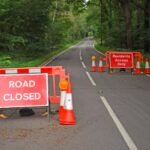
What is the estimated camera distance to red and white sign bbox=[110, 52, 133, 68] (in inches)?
961

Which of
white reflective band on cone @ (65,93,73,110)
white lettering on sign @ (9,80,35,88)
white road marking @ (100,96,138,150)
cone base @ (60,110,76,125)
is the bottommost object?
white road marking @ (100,96,138,150)

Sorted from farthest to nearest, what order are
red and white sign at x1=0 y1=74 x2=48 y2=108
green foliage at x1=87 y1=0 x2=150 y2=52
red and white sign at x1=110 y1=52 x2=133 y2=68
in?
green foliage at x1=87 y1=0 x2=150 y2=52 < red and white sign at x1=110 y1=52 x2=133 y2=68 < red and white sign at x1=0 y1=74 x2=48 y2=108

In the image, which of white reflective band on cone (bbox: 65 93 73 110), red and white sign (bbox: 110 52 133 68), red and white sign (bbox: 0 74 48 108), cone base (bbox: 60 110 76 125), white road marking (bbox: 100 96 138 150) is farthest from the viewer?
red and white sign (bbox: 110 52 133 68)

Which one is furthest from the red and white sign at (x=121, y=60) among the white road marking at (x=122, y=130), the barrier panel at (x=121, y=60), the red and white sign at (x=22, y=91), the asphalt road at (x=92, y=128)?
the red and white sign at (x=22, y=91)

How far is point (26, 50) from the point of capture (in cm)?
4000

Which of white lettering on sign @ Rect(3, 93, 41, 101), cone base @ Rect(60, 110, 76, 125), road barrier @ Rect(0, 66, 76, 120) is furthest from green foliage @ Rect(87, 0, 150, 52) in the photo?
cone base @ Rect(60, 110, 76, 125)

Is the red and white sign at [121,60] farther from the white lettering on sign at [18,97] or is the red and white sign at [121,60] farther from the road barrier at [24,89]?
the white lettering on sign at [18,97]

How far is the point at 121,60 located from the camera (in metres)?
24.5

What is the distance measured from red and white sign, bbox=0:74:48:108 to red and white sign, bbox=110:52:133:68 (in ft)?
46.1

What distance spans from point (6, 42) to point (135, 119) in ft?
87.1

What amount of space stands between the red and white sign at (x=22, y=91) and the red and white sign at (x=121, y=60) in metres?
14.0

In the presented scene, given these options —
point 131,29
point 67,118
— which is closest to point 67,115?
point 67,118

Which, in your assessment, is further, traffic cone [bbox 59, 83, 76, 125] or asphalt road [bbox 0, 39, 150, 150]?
traffic cone [bbox 59, 83, 76, 125]

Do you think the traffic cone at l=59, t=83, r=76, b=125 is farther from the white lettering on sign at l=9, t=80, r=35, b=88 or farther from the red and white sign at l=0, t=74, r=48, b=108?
the white lettering on sign at l=9, t=80, r=35, b=88
